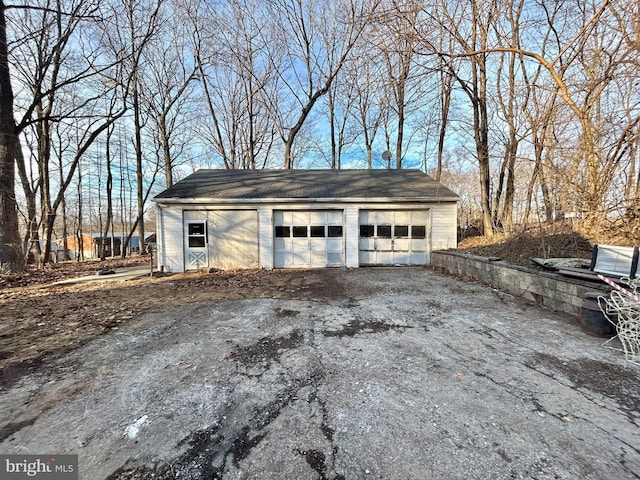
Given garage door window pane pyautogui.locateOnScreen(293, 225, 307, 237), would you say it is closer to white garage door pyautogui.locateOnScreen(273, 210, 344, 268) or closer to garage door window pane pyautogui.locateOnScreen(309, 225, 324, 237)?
white garage door pyautogui.locateOnScreen(273, 210, 344, 268)

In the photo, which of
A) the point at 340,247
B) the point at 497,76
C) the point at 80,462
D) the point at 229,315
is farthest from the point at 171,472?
the point at 497,76

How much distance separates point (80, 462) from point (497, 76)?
15763 millimetres

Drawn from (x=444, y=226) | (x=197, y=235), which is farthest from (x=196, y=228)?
(x=444, y=226)

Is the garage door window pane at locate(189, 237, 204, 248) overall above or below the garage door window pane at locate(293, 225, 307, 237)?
→ below

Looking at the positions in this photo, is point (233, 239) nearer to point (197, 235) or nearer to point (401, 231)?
point (197, 235)

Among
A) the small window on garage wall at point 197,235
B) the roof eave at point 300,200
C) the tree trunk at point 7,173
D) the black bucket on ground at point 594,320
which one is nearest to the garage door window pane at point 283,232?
the roof eave at point 300,200

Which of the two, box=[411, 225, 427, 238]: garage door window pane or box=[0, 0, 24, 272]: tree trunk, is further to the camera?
box=[411, 225, 427, 238]: garage door window pane

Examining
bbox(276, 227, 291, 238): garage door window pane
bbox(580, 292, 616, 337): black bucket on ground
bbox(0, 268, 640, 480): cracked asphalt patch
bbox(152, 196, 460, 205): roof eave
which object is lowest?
bbox(0, 268, 640, 480): cracked asphalt patch

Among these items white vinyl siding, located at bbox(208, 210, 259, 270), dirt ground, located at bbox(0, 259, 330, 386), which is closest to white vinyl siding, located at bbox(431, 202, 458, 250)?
dirt ground, located at bbox(0, 259, 330, 386)

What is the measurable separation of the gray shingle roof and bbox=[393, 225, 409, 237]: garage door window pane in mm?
1072

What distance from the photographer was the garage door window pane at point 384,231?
400 inches

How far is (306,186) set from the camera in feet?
36.5

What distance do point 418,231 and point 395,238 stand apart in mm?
919

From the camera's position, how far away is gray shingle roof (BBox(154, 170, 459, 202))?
385 inches
